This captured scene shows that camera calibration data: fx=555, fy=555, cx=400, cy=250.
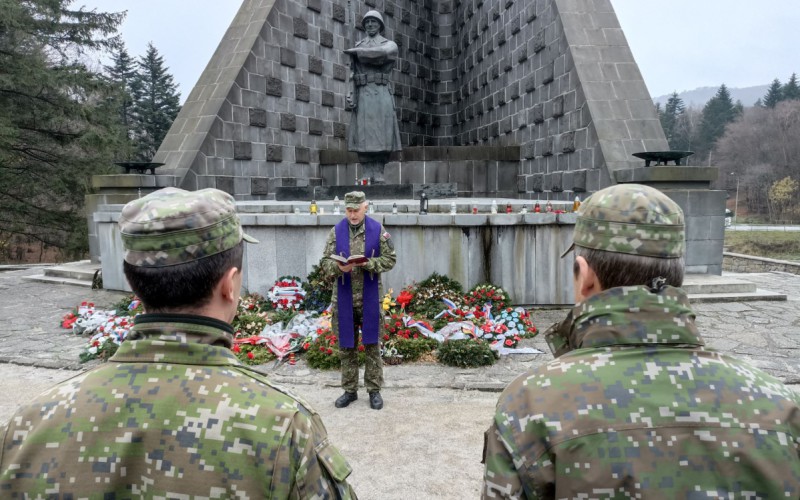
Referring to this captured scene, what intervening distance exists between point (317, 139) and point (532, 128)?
19.8 ft

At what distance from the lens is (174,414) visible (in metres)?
1.35

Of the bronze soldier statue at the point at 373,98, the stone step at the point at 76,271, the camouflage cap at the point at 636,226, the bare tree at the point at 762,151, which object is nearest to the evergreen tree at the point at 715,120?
the bare tree at the point at 762,151

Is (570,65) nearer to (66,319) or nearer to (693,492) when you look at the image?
(66,319)

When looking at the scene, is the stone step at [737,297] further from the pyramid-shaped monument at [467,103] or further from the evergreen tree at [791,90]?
the evergreen tree at [791,90]

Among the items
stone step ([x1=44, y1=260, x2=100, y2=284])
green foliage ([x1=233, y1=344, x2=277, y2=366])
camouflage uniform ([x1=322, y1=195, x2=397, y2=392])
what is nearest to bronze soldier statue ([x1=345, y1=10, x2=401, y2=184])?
green foliage ([x1=233, y1=344, x2=277, y2=366])

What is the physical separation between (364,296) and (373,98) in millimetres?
6747

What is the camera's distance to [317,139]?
16.0 m

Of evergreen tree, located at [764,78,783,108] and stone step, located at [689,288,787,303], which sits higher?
evergreen tree, located at [764,78,783,108]

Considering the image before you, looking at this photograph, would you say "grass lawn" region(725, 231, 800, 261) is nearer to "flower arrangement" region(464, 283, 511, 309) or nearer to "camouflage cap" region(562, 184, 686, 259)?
"flower arrangement" region(464, 283, 511, 309)

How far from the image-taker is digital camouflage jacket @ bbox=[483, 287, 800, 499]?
1324mm

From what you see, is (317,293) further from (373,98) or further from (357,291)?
(373,98)

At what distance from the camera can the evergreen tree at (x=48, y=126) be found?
62.2 feet

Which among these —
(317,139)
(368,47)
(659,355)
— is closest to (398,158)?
(317,139)

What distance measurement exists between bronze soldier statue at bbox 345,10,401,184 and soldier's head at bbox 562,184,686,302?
9.73m
